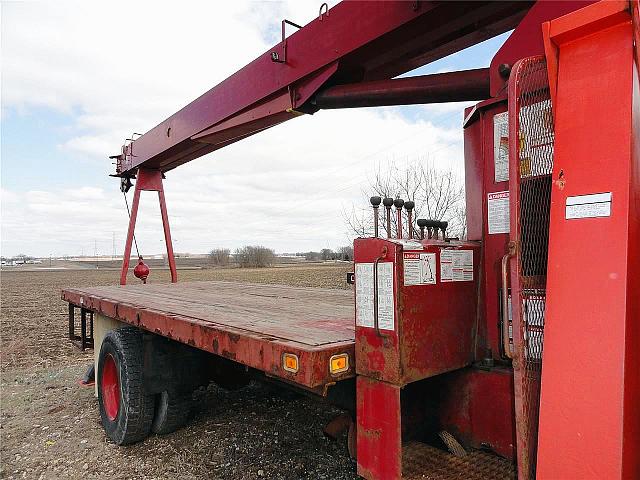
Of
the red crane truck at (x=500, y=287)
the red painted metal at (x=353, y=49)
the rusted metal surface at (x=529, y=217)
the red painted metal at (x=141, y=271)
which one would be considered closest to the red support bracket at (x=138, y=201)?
the red painted metal at (x=141, y=271)

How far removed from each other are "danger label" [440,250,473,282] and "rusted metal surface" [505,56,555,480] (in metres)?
0.36

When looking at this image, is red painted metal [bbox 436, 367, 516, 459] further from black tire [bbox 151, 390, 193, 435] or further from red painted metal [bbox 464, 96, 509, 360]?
black tire [bbox 151, 390, 193, 435]

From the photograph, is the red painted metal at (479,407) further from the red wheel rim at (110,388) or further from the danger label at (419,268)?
the red wheel rim at (110,388)

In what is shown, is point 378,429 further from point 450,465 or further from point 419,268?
point 419,268

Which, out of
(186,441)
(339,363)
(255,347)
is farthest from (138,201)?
(339,363)

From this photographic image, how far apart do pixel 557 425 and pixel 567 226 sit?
0.67 metres

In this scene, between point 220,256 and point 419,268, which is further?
point 220,256

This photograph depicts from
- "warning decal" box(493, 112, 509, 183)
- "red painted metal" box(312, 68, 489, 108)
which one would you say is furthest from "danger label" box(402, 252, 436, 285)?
"red painted metal" box(312, 68, 489, 108)

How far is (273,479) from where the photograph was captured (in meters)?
3.39

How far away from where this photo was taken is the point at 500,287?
219 cm

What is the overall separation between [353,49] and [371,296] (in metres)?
1.87

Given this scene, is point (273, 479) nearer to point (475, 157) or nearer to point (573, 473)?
point (573, 473)

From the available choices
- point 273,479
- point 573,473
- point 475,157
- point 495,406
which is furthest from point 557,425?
point 273,479

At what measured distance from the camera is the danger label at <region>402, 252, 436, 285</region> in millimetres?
1982
